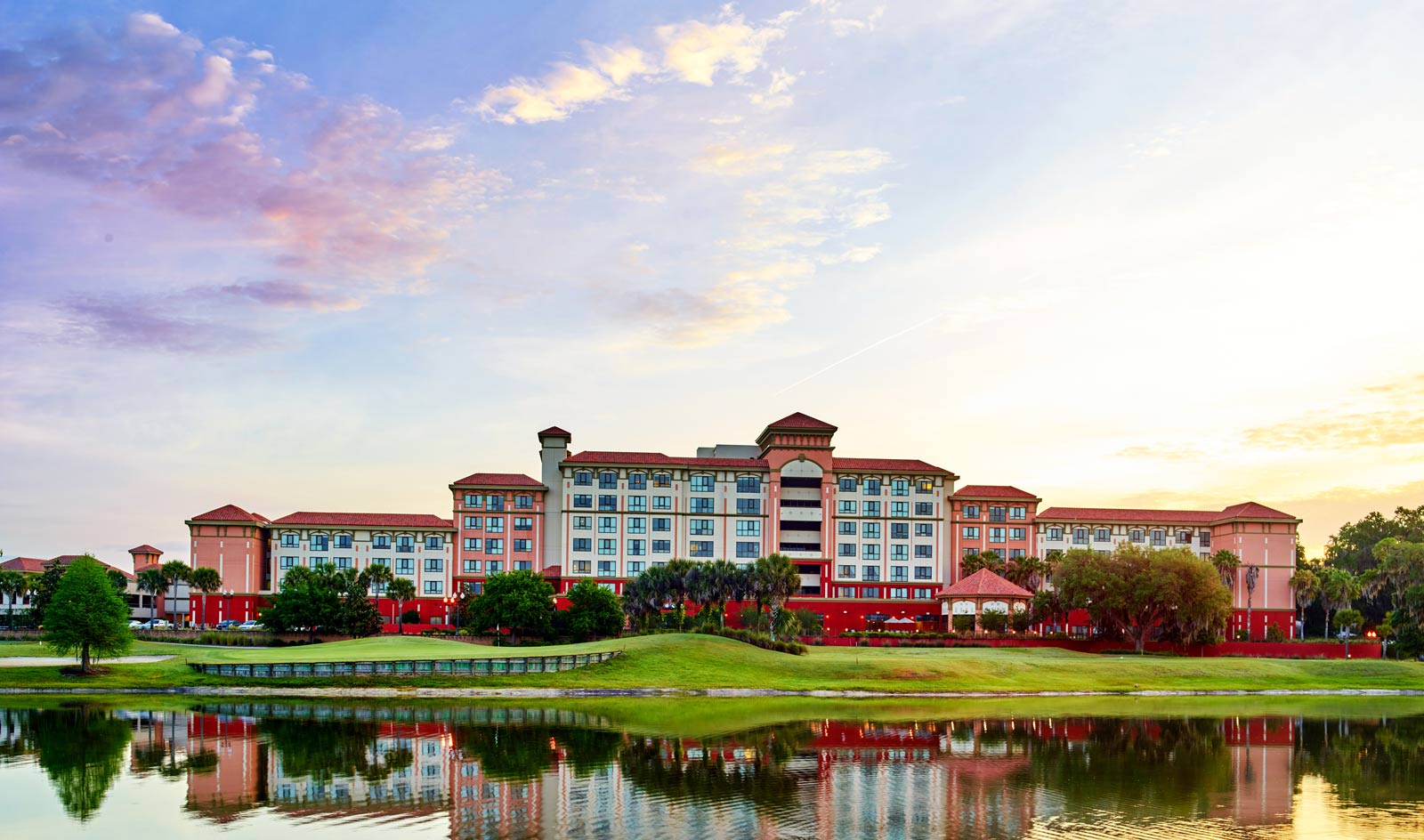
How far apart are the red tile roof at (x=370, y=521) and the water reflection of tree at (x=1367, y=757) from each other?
91054mm

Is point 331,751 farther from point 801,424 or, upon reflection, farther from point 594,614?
point 801,424

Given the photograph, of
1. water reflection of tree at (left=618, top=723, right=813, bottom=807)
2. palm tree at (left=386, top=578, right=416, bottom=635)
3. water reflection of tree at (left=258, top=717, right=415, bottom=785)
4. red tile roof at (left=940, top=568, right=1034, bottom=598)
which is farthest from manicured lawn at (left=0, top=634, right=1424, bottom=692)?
palm tree at (left=386, top=578, right=416, bottom=635)

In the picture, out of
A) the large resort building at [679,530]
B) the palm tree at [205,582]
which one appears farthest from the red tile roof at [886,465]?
the palm tree at [205,582]

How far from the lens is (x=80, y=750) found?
4591 cm

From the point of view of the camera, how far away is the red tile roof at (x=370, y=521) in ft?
434

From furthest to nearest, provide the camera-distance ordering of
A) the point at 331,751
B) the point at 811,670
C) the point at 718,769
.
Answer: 1. the point at 811,670
2. the point at 331,751
3. the point at 718,769

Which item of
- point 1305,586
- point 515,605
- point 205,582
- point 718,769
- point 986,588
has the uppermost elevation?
point 986,588

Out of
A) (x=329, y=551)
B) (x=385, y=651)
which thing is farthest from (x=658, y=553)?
(x=385, y=651)

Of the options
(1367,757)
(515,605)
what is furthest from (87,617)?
(1367,757)

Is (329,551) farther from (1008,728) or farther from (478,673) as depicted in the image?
(1008,728)

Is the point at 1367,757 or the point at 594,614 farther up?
the point at 594,614

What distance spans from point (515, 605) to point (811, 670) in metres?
28.8

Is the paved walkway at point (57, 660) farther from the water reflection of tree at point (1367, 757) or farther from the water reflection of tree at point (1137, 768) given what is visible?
the water reflection of tree at point (1367, 757)

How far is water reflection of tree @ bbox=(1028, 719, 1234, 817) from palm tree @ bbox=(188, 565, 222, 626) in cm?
9529
